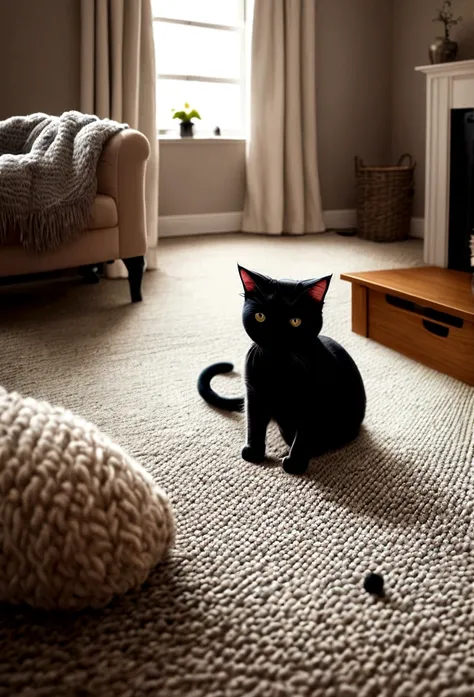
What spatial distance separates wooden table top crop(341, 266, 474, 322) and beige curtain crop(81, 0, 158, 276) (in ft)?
4.77

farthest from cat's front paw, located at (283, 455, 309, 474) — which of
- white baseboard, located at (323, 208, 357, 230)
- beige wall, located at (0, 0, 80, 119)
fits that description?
white baseboard, located at (323, 208, 357, 230)

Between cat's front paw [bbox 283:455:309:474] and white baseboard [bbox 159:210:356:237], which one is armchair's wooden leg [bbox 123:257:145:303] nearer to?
cat's front paw [bbox 283:455:309:474]

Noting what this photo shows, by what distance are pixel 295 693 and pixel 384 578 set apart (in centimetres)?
26

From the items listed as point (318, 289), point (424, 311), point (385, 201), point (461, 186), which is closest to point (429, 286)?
point (424, 311)

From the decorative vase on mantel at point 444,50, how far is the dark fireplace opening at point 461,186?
2.97 feet

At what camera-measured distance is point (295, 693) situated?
0.74 m

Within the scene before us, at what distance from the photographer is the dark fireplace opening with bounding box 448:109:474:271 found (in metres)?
2.84

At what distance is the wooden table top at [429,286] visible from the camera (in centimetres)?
181

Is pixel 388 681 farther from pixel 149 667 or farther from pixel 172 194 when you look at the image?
pixel 172 194

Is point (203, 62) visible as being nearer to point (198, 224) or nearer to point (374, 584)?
point (198, 224)

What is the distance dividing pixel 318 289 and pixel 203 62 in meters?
3.65

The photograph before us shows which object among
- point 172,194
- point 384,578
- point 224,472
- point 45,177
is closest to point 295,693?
point 384,578

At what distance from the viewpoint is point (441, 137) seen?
295cm

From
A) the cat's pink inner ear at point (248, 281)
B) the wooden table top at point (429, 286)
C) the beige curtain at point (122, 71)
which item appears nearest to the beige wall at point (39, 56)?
the beige curtain at point (122, 71)
